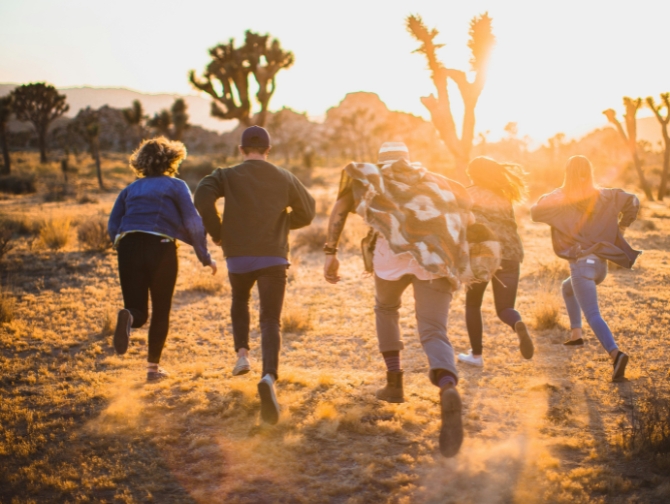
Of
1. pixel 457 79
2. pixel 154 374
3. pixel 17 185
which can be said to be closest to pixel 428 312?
pixel 154 374

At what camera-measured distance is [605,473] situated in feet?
9.12

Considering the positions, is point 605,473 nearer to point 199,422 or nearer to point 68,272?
point 199,422

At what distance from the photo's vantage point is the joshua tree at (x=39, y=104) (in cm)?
4319

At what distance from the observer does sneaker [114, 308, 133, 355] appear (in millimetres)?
3857

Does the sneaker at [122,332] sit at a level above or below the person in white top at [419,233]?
below

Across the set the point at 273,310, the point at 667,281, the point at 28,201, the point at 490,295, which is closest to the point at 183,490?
the point at 273,310

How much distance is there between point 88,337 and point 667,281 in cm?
827

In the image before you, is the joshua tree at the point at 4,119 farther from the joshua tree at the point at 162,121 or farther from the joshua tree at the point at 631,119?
the joshua tree at the point at 631,119

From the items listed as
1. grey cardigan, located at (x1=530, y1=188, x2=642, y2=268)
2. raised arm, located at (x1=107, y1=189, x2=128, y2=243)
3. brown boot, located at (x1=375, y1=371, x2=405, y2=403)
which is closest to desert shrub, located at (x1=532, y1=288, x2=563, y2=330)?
grey cardigan, located at (x1=530, y1=188, x2=642, y2=268)

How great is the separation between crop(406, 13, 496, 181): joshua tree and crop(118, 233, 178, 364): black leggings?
11.1 meters

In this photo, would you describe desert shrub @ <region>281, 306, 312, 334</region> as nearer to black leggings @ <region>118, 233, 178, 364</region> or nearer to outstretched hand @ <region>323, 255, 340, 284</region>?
black leggings @ <region>118, 233, 178, 364</region>

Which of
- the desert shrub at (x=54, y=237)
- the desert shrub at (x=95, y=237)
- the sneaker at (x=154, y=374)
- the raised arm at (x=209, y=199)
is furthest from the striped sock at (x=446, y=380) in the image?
the desert shrub at (x=54, y=237)

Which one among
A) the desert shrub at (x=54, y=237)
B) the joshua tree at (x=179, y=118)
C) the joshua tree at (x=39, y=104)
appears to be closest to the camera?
the desert shrub at (x=54, y=237)

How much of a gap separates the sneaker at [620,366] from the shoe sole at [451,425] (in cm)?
206
